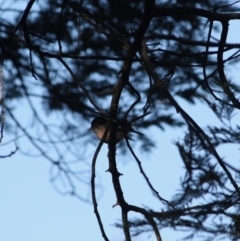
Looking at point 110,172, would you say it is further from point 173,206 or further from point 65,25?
point 65,25

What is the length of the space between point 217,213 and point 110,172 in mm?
899

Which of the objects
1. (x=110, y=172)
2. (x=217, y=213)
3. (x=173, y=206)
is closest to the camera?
(x=217, y=213)

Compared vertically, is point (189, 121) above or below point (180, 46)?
below

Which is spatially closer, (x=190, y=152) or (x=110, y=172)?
(x=190, y=152)

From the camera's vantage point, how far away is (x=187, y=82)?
15.5ft

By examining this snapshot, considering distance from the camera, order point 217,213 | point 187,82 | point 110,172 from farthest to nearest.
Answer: point 187,82, point 110,172, point 217,213

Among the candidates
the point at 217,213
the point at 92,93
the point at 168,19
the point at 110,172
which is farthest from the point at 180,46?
the point at 217,213

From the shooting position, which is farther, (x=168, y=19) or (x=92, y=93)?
(x=92, y=93)

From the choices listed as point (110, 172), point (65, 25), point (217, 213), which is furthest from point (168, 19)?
point (217, 213)

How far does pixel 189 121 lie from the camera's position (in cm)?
230

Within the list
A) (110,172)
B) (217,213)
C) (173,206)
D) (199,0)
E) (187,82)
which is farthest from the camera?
(187,82)

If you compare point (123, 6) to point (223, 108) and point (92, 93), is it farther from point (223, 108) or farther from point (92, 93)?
point (223, 108)

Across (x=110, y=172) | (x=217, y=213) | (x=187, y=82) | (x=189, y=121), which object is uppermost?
(x=187, y=82)

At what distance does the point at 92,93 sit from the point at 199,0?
89 cm
